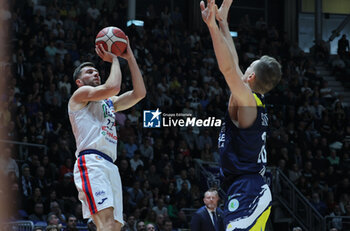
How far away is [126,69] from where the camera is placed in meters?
12.4

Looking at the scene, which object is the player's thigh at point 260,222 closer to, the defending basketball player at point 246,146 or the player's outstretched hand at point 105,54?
the defending basketball player at point 246,146

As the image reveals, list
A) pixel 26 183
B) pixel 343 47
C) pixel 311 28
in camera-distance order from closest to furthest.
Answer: pixel 26 183
pixel 343 47
pixel 311 28

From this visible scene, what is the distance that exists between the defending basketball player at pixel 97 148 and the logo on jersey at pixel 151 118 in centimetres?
742

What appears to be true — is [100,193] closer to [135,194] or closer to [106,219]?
[106,219]

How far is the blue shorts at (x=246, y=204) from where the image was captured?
11.8ft

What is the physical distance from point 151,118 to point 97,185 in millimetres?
8077

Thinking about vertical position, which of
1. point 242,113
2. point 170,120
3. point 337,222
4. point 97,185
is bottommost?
point 337,222

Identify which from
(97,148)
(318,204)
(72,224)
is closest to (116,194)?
(97,148)

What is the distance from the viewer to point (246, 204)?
11.8 feet

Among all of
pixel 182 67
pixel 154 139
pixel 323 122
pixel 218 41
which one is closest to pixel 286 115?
pixel 323 122

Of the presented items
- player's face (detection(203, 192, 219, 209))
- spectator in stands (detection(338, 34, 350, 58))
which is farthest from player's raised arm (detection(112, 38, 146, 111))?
spectator in stands (detection(338, 34, 350, 58))

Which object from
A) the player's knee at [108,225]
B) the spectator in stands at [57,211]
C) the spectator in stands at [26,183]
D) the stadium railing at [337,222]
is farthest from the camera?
the stadium railing at [337,222]

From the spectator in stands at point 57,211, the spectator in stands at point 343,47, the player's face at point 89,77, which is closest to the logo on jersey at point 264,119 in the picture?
the player's face at point 89,77

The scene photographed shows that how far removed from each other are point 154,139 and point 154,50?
3.28 m
